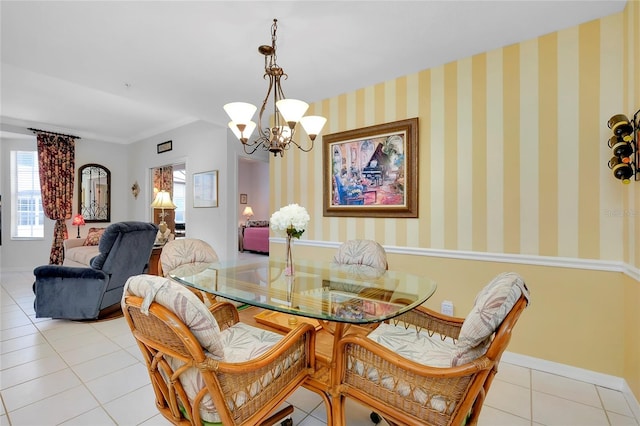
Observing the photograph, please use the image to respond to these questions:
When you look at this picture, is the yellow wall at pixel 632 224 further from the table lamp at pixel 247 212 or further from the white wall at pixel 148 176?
the table lamp at pixel 247 212

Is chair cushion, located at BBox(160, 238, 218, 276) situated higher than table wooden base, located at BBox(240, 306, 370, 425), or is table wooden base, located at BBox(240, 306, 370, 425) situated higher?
chair cushion, located at BBox(160, 238, 218, 276)

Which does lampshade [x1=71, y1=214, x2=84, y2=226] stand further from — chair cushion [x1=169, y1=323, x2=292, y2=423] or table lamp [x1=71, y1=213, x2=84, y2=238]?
chair cushion [x1=169, y1=323, x2=292, y2=423]

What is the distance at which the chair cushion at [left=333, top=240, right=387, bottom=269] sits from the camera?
2334 millimetres

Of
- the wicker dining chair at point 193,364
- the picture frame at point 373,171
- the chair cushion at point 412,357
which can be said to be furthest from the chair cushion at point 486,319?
the picture frame at point 373,171

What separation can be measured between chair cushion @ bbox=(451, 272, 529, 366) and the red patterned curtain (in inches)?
277

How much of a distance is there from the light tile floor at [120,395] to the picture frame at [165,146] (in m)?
3.87

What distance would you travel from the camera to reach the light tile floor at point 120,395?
1.67 m

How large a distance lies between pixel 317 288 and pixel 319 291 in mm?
67

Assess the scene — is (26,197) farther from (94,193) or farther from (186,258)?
(186,258)

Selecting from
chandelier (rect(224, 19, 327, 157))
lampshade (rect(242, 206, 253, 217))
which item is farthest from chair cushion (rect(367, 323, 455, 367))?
lampshade (rect(242, 206, 253, 217))

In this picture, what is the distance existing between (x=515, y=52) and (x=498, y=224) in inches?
53.9

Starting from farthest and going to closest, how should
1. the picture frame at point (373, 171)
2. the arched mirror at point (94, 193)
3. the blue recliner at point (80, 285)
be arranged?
1. the arched mirror at point (94, 193)
2. the blue recliner at point (80, 285)
3. the picture frame at point (373, 171)

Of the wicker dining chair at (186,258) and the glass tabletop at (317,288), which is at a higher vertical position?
the wicker dining chair at (186,258)

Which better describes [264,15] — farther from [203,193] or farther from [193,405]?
[203,193]
